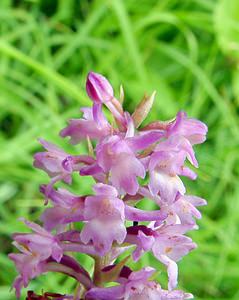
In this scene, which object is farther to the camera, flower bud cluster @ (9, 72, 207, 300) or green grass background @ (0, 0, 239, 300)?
green grass background @ (0, 0, 239, 300)

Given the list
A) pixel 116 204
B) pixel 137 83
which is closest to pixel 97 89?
pixel 116 204

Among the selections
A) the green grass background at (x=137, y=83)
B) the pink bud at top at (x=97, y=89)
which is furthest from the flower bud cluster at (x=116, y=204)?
the green grass background at (x=137, y=83)

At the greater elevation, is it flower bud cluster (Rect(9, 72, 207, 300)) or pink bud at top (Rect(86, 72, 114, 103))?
pink bud at top (Rect(86, 72, 114, 103))

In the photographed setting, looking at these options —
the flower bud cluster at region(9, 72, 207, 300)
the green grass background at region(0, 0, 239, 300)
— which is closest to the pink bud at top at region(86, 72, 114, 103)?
the flower bud cluster at region(9, 72, 207, 300)

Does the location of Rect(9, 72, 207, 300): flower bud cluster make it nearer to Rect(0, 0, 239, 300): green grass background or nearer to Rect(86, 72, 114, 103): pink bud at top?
Rect(86, 72, 114, 103): pink bud at top

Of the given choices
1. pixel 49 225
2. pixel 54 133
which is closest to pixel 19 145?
pixel 54 133

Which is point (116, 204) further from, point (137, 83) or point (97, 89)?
point (137, 83)

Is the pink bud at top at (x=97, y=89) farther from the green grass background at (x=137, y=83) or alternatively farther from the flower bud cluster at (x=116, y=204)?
the green grass background at (x=137, y=83)

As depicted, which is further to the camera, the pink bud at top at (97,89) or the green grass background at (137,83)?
the green grass background at (137,83)
